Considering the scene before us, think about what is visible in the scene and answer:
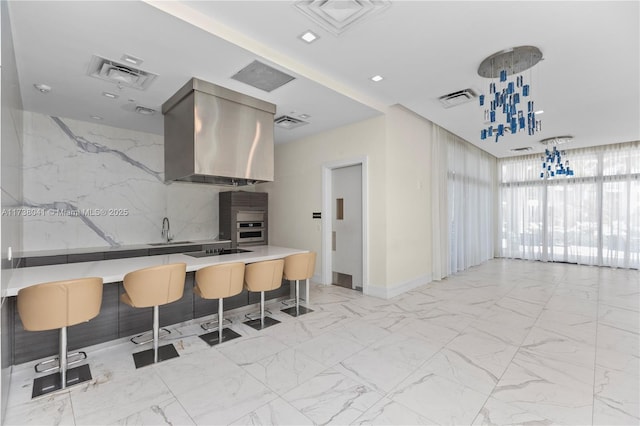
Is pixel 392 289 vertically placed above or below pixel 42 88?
below

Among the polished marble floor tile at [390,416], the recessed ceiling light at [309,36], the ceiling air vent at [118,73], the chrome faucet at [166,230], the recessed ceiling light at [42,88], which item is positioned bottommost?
the polished marble floor tile at [390,416]

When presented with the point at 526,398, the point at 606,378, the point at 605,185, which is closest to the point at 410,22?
the point at 526,398

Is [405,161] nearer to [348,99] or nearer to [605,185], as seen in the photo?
[348,99]

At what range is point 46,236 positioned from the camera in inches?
175

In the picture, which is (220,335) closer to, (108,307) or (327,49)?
(108,307)

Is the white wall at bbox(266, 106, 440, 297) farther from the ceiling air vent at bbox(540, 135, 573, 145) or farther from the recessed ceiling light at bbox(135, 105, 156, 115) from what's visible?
the ceiling air vent at bbox(540, 135, 573, 145)

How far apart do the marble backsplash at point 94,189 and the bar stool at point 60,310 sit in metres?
2.81

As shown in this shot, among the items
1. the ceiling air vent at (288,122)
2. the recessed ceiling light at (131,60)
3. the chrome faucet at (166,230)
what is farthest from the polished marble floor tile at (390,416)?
the chrome faucet at (166,230)

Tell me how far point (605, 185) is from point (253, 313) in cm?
888

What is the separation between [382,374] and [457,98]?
3.78 metres

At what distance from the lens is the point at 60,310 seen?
2.26 meters

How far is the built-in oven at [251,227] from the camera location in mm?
6230

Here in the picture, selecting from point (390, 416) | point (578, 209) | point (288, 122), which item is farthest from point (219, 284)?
point (578, 209)

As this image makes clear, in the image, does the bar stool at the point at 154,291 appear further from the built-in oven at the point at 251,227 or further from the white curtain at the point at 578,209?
the white curtain at the point at 578,209
